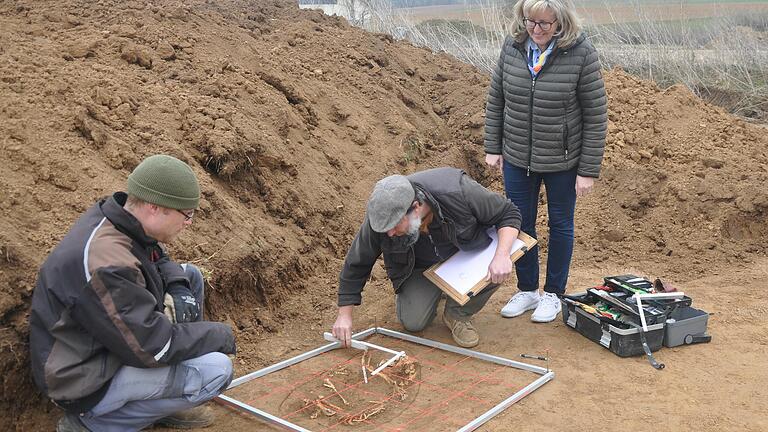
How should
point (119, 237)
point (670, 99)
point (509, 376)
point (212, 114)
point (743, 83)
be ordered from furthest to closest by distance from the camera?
1. point (743, 83)
2. point (670, 99)
3. point (212, 114)
4. point (509, 376)
5. point (119, 237)

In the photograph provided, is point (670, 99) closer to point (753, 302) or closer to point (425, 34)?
point (753, 302)

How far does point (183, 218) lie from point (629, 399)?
99.3 inches

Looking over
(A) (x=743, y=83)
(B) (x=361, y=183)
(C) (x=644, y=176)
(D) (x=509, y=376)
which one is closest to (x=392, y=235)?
(D) (x=509, y=376)

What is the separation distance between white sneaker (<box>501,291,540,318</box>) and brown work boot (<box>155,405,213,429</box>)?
7.28 ft

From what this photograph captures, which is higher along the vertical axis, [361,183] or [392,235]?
[392,235]

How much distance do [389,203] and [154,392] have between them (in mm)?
1457

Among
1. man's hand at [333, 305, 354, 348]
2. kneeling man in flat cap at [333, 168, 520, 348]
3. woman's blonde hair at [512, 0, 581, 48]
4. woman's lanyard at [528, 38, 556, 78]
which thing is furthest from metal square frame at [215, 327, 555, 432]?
woman's blonde hair at [512, 0, 581, 48]

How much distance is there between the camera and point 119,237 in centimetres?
315

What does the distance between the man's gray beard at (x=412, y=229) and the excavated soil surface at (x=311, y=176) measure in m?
1.01

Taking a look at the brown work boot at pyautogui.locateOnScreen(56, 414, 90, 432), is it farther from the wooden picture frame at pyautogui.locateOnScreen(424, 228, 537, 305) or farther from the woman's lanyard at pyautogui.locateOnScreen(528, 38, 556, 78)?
the woman's lanyard at pyautogui.locateOnScreen(528, 38, 556, 78)

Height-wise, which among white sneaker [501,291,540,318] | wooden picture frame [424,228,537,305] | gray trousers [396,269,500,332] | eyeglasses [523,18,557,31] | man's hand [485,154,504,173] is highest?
eyeglasses [523,18,557,31]

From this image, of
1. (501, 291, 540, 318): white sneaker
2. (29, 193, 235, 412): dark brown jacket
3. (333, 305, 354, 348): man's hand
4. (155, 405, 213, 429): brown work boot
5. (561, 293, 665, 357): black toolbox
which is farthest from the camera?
(501, 291, 540, 318): white sneaker

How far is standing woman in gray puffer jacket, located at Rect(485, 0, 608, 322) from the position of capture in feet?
14.6

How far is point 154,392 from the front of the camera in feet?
11.0
